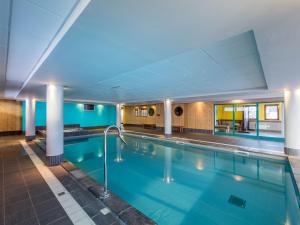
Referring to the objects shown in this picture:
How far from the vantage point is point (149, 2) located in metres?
1.17

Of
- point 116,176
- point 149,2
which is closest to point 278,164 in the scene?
point 116,176

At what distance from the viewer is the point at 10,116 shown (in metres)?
9.65

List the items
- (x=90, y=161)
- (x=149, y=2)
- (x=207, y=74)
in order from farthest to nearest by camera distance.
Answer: (x=90, y=161), (x=207, y=74), (x=149, y=2)

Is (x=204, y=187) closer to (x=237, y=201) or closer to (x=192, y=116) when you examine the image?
(x=237, y=201)

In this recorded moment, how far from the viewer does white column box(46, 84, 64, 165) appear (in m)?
4.20

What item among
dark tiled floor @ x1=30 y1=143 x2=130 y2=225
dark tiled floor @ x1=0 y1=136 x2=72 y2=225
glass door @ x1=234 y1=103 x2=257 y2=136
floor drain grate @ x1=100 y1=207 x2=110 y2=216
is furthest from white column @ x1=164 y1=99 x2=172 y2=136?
floor drain grate @ x1=100 y1=207 x2=110 y2=216

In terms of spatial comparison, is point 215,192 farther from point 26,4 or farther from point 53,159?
point 53,159

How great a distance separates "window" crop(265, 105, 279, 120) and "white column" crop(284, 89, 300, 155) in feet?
18.1

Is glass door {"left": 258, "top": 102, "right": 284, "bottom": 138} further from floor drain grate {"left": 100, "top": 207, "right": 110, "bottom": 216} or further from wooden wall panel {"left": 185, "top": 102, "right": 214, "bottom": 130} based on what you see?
floor drain grate {"left": 100, "top": 207, "right": 110, "bottom": 216}

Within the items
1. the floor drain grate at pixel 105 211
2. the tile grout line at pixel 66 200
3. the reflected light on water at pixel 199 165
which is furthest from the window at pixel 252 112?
the tile grout line at pixel 66 200

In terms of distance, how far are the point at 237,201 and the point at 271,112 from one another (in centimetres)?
961

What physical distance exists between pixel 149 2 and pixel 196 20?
52 centimetres

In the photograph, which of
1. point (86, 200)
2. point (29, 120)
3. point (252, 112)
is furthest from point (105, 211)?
point (252, 112)

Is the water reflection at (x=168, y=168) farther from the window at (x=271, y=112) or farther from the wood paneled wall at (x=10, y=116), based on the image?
the wood paneled wall at (x=10, y=116)
